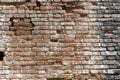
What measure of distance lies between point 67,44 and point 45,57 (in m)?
0.40

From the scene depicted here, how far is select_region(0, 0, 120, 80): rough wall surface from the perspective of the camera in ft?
13.9

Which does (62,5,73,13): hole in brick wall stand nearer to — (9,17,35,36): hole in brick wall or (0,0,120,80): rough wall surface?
(0,0,120,80): rough wall surface

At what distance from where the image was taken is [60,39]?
441cm

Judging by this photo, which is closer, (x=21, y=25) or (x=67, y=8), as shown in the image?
(x=21, y=25)

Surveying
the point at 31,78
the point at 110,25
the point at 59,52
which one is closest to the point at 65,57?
the point at 59,52

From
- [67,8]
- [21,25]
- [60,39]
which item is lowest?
[60,39]

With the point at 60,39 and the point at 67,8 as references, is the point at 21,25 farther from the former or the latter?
the point at 67,8

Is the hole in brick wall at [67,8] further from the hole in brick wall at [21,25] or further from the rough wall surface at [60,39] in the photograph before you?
the hole in brick wall at [21,25]

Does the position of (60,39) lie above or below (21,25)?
below

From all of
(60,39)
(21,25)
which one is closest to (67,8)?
(60,39)

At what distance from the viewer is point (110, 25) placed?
454 cm

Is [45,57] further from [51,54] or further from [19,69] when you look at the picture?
[19,69]

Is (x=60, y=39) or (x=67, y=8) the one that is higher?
(x=67, y=8)

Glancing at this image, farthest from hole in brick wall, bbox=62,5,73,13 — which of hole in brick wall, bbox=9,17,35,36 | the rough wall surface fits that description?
hole in brick wall, bbox=9,17,35,36
